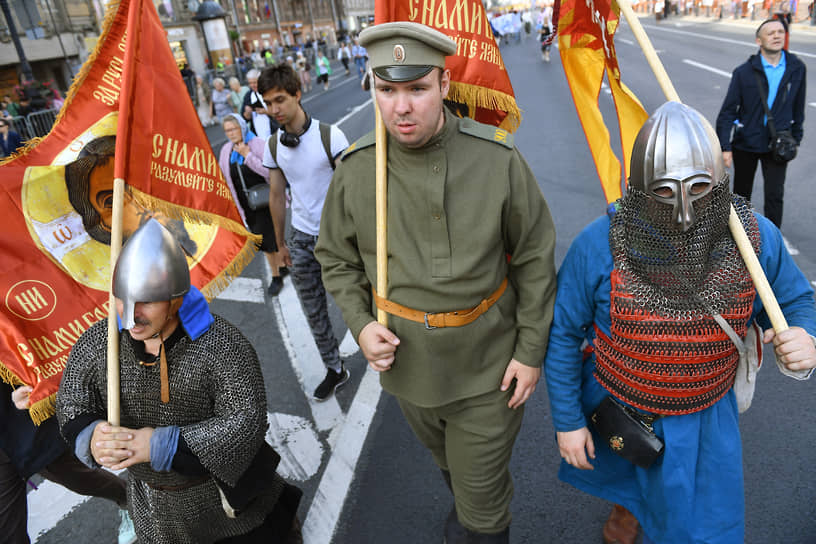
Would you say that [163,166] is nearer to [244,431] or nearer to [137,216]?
[137,216]

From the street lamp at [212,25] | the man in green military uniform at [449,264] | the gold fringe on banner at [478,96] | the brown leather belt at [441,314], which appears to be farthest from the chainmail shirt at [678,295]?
the street lamp at [212,25]

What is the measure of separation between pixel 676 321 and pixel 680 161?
516mm

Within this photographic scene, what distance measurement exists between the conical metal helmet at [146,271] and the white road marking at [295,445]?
5.92 feet

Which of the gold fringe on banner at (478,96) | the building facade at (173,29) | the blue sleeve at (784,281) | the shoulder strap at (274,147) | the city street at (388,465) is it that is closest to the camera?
the blue sleeve at (784,281)

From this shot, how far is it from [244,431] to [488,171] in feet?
4.58

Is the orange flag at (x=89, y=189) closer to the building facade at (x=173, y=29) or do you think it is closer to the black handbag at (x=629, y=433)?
the black handbag at (x=629, y=433)

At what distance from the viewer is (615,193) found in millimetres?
2590

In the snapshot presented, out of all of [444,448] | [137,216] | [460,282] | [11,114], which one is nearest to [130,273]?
[137,216]

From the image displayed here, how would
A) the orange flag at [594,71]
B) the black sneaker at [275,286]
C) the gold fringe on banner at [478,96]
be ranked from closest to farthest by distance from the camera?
the orange flag at [594,71] < the gold fringe on banner at [478,96] < the black sneaker at [275,286]

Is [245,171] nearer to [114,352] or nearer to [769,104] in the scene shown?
[114,352]

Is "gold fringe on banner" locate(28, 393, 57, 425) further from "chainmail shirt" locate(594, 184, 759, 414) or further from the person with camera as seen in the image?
the person with camera

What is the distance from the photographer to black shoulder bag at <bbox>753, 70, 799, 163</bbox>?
459cm

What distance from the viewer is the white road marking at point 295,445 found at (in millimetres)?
3364

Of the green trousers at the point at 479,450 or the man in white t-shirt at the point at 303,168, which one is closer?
the green trousers at the point at 479,450
